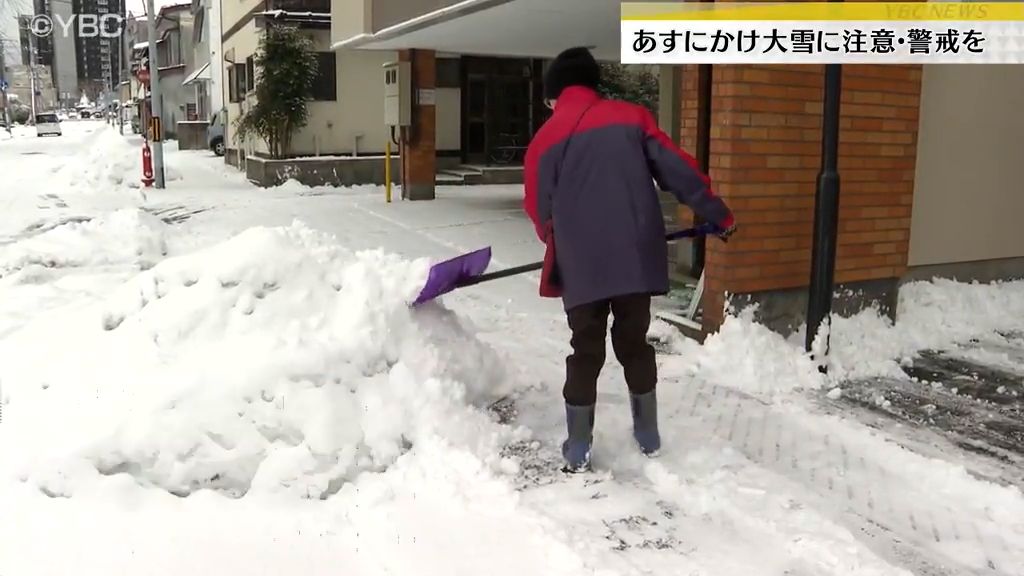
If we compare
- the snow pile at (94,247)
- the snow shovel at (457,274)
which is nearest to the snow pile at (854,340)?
the snow shovel at (457,274)

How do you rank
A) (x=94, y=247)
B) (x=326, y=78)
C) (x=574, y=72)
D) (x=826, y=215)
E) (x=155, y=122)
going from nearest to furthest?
(x=574, y=72) < (x=826, y=215) < (x=94, y=247) < (x=155, y=122) < (x=326, y=78)

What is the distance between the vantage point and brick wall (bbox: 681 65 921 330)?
5.09 m

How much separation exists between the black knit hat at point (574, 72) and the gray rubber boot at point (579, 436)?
4.20 feet

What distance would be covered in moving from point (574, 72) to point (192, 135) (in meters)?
35.7

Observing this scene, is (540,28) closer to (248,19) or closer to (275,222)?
(275,222)

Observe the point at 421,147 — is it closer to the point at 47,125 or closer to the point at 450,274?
the point at 450,274

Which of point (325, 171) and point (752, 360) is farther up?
point (325, 171)

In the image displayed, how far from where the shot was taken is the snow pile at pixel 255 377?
3.37 meters

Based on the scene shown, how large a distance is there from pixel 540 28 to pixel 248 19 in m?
13.4

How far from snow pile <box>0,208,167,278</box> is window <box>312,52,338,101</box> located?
9774 millimetres

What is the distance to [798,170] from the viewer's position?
533 centimetres

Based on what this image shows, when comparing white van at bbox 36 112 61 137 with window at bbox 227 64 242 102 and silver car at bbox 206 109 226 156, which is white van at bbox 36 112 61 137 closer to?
silver car at bbox 206 109 226 156

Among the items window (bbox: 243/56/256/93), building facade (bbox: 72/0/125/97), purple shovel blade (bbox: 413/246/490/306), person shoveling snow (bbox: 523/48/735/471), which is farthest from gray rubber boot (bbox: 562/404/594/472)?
building facade (bbox: 72/0/125/97)

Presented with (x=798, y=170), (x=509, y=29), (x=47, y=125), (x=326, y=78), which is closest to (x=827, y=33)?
(x=798, y=170)
